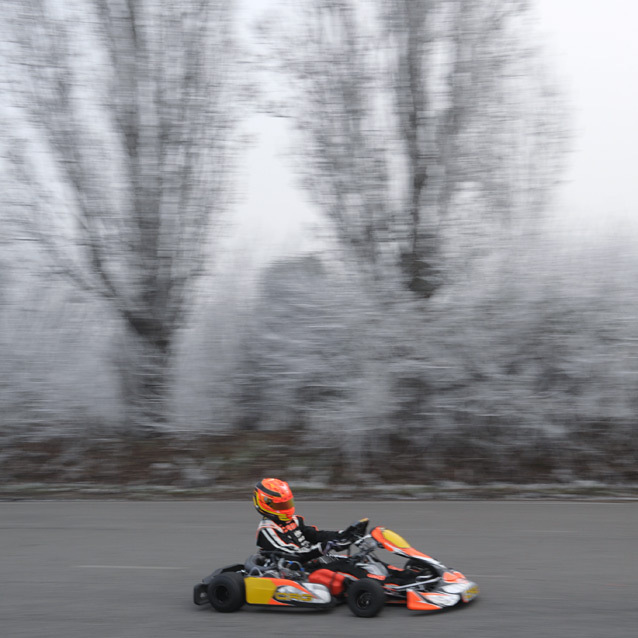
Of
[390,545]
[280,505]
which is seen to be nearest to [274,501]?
[280,505]

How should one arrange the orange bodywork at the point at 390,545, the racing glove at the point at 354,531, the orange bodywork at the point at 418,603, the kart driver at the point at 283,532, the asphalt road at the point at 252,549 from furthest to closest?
the kart driver at the point at 283,532
the racing glove at the point at 354,531
the orange bodywork at the point at 390,545
the orange bodywork at the point at 418,603
the asphalt road at the point at 252,549

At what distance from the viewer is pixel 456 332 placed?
13617 millimetres

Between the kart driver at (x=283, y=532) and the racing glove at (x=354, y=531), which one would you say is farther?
the kart driver at (x=283, y=532)

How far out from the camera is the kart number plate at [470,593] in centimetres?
547

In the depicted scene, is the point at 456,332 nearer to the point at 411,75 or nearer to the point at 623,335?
the point at 623,335

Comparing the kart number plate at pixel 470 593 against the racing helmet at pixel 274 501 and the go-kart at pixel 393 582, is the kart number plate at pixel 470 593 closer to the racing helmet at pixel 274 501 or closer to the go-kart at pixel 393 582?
the go-kart at pixel 393 582

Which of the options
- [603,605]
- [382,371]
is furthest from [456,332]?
[603,605]

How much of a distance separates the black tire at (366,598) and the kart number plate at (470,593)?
0.64 meters

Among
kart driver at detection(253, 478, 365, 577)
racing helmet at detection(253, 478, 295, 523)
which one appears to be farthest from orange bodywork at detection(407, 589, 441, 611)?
racing helmet at detection(253, 478, 295, 523)

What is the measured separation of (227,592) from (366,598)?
3.60 ft

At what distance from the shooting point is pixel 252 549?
7.90 meters

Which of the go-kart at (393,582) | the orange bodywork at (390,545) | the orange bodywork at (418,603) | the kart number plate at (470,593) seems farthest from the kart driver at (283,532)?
the kart number plate at (470,593)

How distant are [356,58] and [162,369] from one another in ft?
23.4

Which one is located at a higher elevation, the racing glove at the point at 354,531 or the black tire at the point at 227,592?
the racing glove at the point at 354,531
